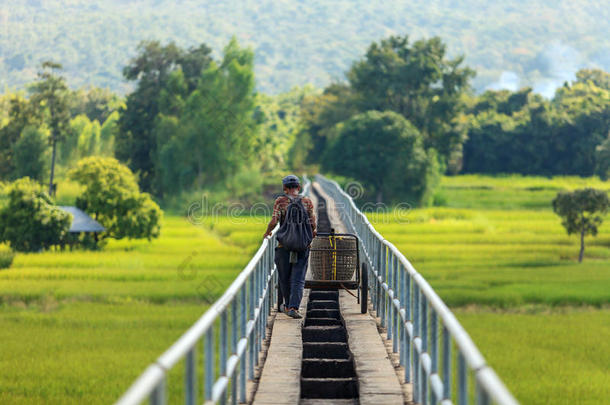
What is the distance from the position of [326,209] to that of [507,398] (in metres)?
29.4

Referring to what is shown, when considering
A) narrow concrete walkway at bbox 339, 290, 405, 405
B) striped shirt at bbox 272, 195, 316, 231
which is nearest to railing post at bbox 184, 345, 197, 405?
narrow concrete walkway at bbox 339, 290, 405, 405

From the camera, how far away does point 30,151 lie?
283ft

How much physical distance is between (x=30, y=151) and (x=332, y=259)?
79202 millimetres

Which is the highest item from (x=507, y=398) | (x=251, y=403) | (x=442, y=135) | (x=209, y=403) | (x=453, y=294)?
(x=442, y=135)

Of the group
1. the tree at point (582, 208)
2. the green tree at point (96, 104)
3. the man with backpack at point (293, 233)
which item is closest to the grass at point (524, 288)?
the tree at point (582, 208)

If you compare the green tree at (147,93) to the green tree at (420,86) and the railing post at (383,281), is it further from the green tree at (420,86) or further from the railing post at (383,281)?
the railing post at (383,281)

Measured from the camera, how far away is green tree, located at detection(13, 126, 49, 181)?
86.1 meters

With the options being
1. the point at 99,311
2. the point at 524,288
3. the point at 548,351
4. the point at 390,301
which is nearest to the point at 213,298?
the point at 99,311

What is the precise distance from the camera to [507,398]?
3.16 metres

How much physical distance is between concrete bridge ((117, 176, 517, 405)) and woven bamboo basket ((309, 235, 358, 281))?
32 cm

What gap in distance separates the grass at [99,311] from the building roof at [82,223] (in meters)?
2.52

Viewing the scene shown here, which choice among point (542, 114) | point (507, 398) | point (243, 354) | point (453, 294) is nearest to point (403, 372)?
point (243, 354)

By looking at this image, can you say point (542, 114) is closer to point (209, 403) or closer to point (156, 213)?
point (156, 213)

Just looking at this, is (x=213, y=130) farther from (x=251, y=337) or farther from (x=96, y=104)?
(x=251, y=337)
